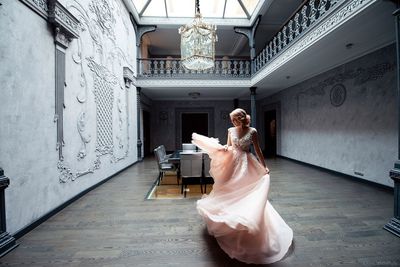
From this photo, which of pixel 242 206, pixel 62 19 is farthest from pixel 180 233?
pixel 62 19

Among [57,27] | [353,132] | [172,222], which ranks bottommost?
[172,222]

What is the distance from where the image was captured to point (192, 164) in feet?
14.4

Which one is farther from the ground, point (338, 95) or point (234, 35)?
point (234, 35)

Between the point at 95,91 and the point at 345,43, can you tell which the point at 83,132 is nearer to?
the point at 95,91

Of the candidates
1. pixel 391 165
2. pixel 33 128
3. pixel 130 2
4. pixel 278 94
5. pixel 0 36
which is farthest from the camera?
pixel 278 94

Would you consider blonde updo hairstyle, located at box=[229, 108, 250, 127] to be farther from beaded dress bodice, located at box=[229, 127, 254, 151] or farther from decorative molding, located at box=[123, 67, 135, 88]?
decorative molding, located at box=[123, 67, 135, 88]

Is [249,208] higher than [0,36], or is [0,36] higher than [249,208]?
[0,36]

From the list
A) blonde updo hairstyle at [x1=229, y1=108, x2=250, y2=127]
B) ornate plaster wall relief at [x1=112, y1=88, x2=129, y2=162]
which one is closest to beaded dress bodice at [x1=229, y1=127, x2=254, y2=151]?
blonde updo hairstyle at [x1=229, y1=108, x2=250, y2=127]

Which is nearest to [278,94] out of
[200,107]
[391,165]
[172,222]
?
[200,107]

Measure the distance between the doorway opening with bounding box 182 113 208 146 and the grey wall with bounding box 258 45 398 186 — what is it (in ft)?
17.9

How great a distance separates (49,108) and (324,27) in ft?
15.9

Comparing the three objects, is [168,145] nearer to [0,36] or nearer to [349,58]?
[349,58]

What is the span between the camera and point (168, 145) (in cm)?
1202

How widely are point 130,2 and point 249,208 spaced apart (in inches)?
309
